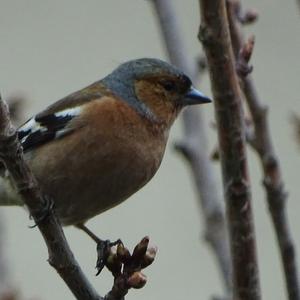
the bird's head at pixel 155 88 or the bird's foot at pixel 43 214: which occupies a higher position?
the bird's foot at pixel 43 214

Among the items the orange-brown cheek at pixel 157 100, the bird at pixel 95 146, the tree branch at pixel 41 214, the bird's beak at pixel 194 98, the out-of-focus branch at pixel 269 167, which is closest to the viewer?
the tree branch at pixel 41 214

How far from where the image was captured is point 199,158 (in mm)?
3711

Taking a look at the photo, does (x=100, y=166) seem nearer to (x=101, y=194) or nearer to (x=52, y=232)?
(x=101, y=194)

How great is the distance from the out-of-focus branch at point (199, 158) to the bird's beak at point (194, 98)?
377 millimetres

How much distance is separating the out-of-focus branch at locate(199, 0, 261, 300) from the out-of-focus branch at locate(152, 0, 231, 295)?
367 millimetres

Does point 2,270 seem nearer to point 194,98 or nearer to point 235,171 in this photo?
point 235,171

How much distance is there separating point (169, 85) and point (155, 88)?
8 centimetres

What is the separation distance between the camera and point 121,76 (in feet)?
15.3

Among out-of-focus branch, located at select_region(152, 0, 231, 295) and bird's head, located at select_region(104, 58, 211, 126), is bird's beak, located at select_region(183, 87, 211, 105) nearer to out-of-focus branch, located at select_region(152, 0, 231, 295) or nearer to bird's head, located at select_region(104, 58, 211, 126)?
bird's head, located at select_region(104, 58, 211, 126)

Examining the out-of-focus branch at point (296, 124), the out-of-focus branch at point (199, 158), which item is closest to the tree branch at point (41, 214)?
the out-of-focus branch at point (199, 158)

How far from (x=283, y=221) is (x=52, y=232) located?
2.67 feet

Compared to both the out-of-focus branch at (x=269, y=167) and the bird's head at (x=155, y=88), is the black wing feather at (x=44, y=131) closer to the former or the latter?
the bird's head at (x=155, y=88)

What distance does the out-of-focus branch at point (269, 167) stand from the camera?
3.07m

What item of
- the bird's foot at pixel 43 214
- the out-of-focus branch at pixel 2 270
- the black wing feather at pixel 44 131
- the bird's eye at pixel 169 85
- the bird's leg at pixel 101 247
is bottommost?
the bird's leg at pixel 101 247
